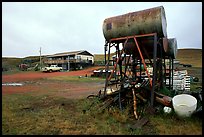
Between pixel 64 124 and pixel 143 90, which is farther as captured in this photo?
pixel 143 90

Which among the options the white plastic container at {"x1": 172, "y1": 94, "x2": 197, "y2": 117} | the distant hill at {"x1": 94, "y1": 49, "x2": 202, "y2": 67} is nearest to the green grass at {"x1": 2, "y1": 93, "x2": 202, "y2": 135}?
the white plastic container at {"x1": 172, "y1": 94, "x2": 197, "y2": 117}

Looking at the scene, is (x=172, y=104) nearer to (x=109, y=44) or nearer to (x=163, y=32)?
(x=163, y=32)

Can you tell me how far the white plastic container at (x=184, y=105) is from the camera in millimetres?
5590

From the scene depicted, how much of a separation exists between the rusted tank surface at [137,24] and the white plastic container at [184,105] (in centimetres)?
253

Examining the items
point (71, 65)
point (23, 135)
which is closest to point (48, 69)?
point (71, 65)

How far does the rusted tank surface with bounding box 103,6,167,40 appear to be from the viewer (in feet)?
22.8

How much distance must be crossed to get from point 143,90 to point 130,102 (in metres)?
0.82

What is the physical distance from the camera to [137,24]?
7.35 meters

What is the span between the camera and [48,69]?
3881cm

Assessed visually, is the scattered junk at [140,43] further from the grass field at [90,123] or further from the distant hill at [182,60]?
the distant hill at [182,60]

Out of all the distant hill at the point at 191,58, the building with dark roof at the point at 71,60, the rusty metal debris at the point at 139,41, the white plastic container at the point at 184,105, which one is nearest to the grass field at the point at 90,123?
the white plastic container at the point at 184,105

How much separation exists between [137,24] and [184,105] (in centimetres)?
346

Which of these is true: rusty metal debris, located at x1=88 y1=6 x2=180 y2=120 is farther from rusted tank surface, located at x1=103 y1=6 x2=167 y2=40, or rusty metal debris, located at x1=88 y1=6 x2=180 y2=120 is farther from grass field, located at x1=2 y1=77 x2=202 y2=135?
grass field, located at x1=2 y1=77 x2=202 y2=135

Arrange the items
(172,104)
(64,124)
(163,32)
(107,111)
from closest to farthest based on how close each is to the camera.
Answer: (64,124) → (172,104) → (107,111) → (163,32)
